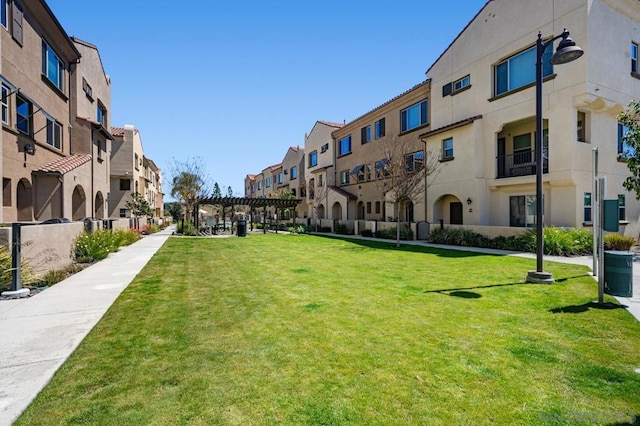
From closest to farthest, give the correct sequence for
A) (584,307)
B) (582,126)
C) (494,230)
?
(584,307) < (582,126) < (494,230)

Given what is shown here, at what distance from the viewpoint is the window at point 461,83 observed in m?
22.5

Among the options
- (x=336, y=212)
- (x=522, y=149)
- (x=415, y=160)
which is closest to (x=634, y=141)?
(x=522, y=149)

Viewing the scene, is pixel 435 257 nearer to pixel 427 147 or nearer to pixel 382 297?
pixel 382 297

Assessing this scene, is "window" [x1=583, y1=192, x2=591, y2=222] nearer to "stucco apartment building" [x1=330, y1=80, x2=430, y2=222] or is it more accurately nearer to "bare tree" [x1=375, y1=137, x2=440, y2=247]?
"bare tree" [x1=375, y1=137, x2=440, y2=247]

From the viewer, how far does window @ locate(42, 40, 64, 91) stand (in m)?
17.3

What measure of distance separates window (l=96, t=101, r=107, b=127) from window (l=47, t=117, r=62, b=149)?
25.9 feet

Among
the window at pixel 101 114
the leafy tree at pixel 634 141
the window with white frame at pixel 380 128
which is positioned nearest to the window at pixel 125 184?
the window at pixel 101 114

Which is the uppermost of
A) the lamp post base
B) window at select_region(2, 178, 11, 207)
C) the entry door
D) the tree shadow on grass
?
window at select_region(2, 178, 11, 207)

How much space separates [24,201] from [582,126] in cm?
2775

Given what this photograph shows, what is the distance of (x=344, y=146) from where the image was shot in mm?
37875

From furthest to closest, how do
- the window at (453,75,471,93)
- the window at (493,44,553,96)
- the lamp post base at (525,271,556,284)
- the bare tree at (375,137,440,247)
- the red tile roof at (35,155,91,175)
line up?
the window at (453,75,471,93)
the bare tree at (375,137,440,247)
the window at (493,44,553,96)
the red tile roof at (35,155,91,175)
the lamp post base at (525,271,556,284)

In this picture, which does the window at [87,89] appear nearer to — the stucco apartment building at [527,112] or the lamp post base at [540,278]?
the stucco apartment building at [527,112]

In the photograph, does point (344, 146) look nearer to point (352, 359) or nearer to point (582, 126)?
point (582, 126)

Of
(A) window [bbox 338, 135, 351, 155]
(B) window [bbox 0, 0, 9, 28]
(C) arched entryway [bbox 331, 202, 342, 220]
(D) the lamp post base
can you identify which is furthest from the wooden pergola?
(D) the lamp post base
